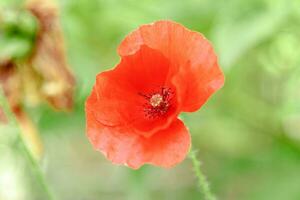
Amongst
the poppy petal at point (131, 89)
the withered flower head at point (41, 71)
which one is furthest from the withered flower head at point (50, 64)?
the poppy petal at point (131, 89)

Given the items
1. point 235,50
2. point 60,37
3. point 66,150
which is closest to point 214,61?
point 235,50

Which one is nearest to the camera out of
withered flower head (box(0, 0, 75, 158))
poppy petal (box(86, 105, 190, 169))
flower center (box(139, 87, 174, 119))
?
poppy petal (box(86, 105, 190, 169))

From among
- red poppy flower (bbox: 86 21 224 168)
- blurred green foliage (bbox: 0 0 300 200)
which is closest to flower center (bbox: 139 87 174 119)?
red poppy flower (bbox: 86 21 224 168)

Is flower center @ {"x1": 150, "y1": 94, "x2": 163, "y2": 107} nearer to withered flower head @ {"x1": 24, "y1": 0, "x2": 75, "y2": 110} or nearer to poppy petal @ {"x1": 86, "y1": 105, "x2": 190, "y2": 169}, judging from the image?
poppy petal @ {"x1": 86, "y1": 105, "x2": 190, "y2": 169}

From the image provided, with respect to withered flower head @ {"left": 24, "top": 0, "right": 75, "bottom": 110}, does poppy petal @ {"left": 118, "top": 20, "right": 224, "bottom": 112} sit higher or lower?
lower

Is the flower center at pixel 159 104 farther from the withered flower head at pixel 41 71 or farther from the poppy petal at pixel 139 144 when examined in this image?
the withered flower head at pixel 41 71

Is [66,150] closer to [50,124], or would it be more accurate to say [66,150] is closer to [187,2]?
[50,124]

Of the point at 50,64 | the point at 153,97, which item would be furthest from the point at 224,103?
the point at 153,97

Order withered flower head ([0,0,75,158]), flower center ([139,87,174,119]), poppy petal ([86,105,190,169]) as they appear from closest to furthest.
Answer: poppy petal ([86,105,190,169])
flower center ([139,87,174,119])
withered flower head ([0,0,75,158])
